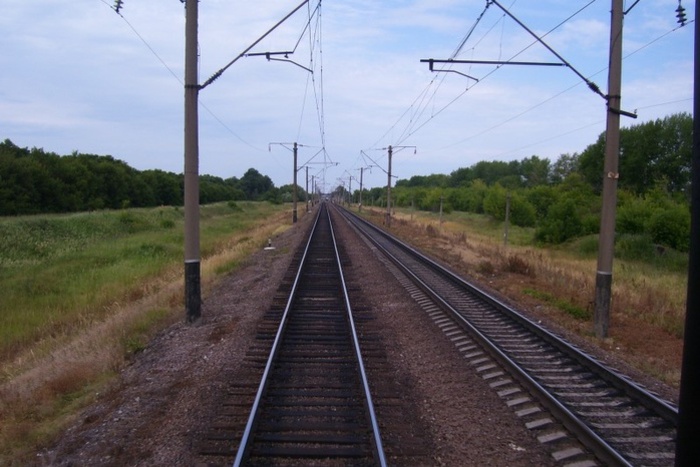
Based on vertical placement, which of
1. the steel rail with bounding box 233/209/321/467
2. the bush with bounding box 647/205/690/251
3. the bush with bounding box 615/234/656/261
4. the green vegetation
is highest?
the bush with bounding box 647/205/690/251

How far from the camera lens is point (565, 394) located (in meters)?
7.09

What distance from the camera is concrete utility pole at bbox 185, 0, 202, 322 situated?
36.8 ft

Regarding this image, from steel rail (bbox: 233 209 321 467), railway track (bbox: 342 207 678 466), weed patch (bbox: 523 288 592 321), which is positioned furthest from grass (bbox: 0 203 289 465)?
weed patch (bbox: 523 288 592 321)

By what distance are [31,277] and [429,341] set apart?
21.0m

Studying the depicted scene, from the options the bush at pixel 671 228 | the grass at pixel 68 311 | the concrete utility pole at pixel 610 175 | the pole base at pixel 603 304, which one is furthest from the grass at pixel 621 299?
the grass at pixel 68 311

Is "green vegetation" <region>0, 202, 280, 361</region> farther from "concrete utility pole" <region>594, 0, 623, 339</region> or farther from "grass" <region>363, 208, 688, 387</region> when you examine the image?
"grass" <region>363, 208, 688, 387</region>

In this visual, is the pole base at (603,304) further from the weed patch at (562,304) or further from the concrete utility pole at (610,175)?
the weed patch at (562,304)

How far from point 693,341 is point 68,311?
59.2ft

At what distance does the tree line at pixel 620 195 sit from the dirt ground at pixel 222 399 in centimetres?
1842

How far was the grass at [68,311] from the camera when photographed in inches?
291

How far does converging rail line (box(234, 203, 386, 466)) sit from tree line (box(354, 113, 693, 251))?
18.8 meters

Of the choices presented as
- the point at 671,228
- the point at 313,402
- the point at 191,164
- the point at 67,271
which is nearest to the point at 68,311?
the point at 191,164

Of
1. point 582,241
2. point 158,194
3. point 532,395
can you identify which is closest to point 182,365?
point 532,395

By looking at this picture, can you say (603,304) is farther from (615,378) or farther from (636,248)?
(636,248)
